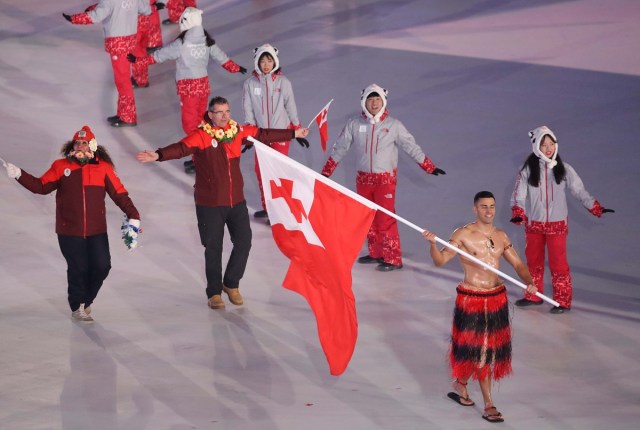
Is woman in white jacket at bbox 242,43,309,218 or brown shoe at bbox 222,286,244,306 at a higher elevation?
woman in white jacket at bbox 242,43,309,218

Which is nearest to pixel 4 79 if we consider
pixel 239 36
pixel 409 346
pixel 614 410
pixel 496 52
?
pixel 239 36

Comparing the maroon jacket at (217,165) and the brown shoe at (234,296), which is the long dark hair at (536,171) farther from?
the brown shoe at (234,296)

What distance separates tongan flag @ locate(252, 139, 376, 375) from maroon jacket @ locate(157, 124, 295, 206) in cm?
107

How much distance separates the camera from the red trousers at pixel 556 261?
→ 12.1 meters

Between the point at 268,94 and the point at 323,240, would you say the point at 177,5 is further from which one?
the point at 323,240

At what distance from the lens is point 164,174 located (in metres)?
15.9

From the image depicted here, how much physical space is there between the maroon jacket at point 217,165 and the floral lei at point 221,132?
3cm

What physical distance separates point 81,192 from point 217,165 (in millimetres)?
1177

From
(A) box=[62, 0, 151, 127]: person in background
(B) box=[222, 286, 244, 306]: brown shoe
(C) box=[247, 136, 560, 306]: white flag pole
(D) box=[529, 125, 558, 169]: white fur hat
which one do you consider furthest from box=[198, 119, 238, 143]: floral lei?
(A) box=[62, 0, 151, 127]: person in background

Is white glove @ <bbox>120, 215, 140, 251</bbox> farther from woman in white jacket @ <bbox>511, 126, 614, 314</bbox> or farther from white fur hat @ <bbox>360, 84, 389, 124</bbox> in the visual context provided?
woman in white jacket @ <bbox>511, 126, 614, 314</bbox>

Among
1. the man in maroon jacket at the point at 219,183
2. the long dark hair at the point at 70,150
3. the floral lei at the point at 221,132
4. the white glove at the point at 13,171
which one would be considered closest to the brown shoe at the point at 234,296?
the man in maroon jacket at the point at 219,183

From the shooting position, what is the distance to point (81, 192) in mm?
11297

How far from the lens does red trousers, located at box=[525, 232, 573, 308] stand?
1212 cm

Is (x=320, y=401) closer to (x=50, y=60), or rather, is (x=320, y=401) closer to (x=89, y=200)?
(x=89, y=200)
